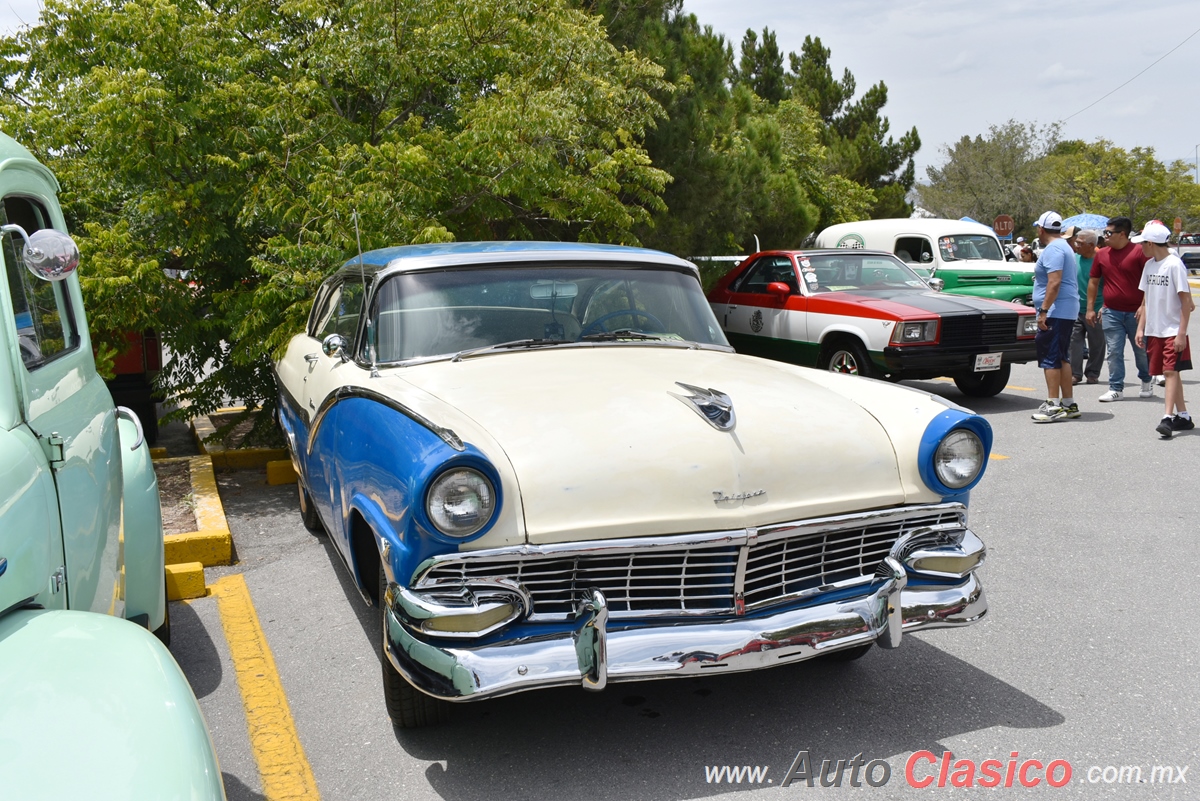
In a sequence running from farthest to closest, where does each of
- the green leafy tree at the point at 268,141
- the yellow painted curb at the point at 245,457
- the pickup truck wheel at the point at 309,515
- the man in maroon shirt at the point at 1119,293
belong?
the man in maroon shirt at the point at 1119,293 < the yellow painted curb at the point at 245,457 < the green leafy tree at the point at 268,141 < the pickup truck wheel at the point at 309,515

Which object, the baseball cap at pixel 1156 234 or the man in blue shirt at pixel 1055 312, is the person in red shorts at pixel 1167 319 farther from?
the man in blue shirt at pixel 1055 312

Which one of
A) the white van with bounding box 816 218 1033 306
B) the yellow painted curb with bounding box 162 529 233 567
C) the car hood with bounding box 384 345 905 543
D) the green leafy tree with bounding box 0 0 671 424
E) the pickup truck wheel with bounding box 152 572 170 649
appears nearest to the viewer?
the car hood with bounding box 384 345 905 543

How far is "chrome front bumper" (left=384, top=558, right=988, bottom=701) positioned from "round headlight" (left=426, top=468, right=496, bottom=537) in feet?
1.04

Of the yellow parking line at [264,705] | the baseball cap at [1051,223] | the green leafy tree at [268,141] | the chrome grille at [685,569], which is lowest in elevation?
the yellow parking line at [264,705]

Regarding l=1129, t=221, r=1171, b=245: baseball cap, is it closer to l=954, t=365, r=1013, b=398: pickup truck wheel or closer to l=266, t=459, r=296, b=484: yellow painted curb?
l=954, t=365, r=1013, b=398: pickup truck wheel

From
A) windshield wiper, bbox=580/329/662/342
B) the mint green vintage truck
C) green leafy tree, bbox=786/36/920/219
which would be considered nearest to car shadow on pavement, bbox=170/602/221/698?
the mint green vintage truck

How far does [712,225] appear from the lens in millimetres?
13297

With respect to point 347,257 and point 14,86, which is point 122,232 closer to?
point 347,257

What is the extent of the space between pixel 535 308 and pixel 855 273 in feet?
22.9

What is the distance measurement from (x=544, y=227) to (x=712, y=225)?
416 cm

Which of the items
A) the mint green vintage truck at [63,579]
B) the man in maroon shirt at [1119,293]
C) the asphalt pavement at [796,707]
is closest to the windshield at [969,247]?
the man in maroon shirt at [1119,293]

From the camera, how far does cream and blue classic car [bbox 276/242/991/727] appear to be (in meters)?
2.88

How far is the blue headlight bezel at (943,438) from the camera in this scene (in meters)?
3.38

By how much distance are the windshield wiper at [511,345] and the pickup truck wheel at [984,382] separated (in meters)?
6.60
